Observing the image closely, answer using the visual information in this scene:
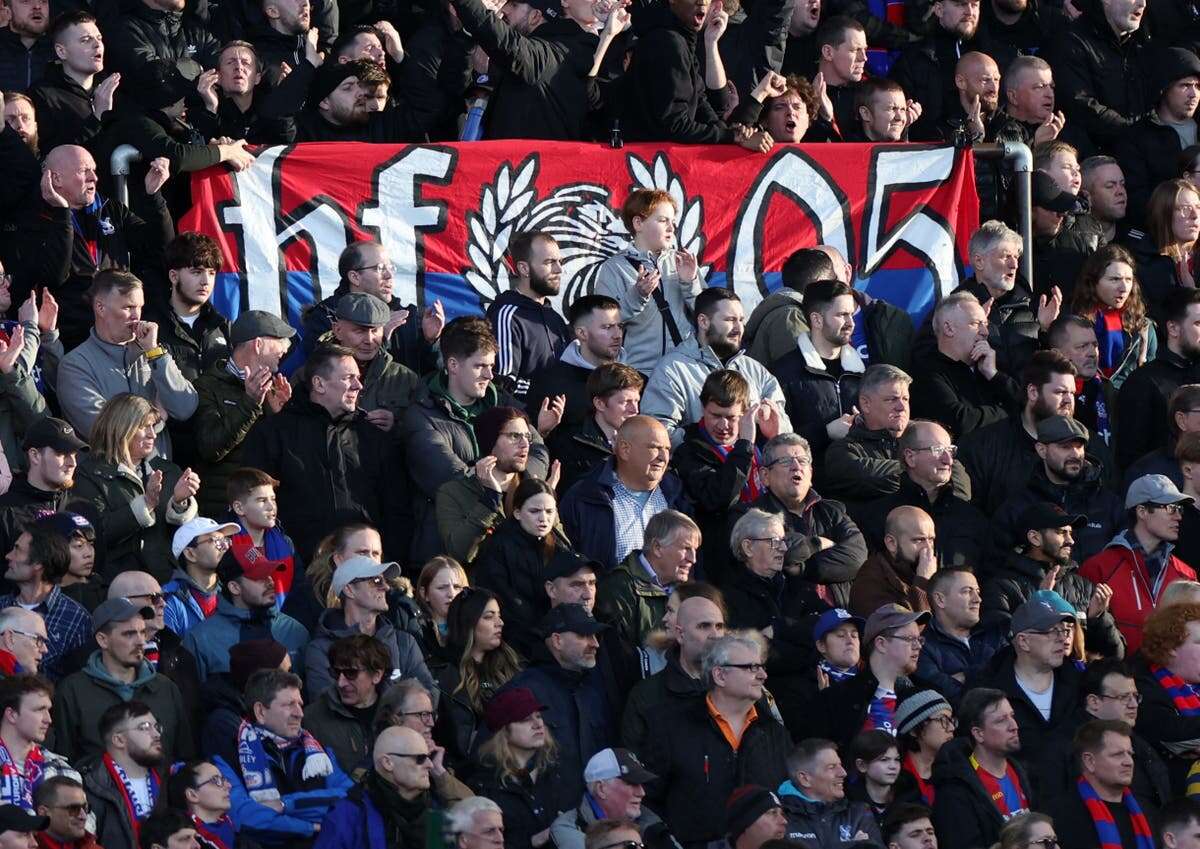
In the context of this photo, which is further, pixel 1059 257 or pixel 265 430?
pixel 1059 257

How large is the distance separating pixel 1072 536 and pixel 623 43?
445 centimetres

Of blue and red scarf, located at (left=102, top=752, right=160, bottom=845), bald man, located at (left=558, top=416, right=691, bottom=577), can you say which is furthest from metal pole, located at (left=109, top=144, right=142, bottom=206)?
blue and red scarf, located at (left=102, top=752, right=160, bottom=845)

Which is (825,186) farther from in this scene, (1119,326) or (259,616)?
(259,616)

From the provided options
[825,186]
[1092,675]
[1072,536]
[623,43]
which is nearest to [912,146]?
[825,186]

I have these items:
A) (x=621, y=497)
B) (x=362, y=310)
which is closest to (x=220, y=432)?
(x=362, y=310)

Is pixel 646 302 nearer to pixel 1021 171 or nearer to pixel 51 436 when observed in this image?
pixel 1021 171

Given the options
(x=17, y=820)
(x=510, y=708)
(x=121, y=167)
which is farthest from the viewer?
(x=121, y=167)

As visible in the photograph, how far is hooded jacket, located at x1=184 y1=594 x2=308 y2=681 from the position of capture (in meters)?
13.3

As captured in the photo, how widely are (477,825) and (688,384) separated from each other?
157 inches

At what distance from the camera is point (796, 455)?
14641 millimetres

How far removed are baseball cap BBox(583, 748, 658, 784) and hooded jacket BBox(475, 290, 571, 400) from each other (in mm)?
3434

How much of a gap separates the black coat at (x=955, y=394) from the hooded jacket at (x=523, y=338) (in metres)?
2.01

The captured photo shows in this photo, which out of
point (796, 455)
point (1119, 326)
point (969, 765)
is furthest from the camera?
point (1119, 326)

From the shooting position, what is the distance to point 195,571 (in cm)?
1363
